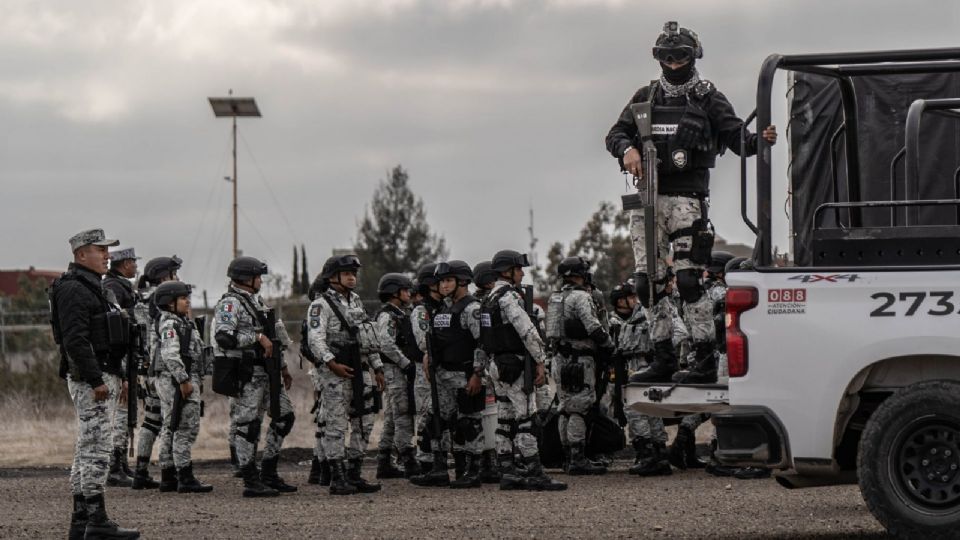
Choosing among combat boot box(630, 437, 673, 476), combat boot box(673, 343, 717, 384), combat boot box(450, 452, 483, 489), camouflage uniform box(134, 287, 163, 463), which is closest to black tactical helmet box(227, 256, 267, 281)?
camouflage uniform box(134, 287, 163, 463)

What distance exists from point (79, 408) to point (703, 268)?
4734 mm

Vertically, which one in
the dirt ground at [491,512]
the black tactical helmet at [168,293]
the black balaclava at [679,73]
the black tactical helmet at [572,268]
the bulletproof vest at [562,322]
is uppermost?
the black balaclava at [679,73]

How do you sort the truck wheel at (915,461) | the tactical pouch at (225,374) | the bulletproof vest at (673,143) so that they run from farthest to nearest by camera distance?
the tactical pouch at (225,374), the bulletproof vest at (673,143), the truck wheel at (915,461)

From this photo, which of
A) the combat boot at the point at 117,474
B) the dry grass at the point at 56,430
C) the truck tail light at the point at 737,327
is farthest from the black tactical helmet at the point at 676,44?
the dry grass at the point at 56,430

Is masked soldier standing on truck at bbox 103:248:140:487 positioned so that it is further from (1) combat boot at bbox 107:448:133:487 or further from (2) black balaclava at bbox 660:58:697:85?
(2) black balaclava at bbox 660:58:697:85

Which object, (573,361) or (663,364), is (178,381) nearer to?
(573,361)

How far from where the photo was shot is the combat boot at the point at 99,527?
10.9 meters

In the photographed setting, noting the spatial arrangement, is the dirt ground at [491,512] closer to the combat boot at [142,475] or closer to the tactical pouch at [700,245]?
the combat boot at [142,475]

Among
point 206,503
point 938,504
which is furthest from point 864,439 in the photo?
point 206,503

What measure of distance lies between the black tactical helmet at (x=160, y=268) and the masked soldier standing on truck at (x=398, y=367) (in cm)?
235

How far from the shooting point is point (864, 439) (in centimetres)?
838

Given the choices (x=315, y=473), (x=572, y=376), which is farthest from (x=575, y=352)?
(x=315, y=473)

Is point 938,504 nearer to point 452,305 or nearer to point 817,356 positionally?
point 817,356

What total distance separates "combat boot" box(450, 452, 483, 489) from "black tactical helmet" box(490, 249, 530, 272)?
2083 millimetres
